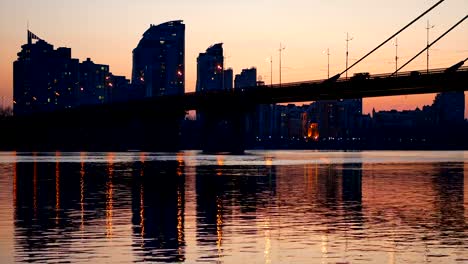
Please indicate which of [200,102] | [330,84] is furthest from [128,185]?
[200,102]

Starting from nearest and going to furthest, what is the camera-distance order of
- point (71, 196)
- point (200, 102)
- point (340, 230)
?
point (340, 230), point (71, 196), point (200, 102)

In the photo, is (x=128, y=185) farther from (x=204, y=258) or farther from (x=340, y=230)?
(x=204, y=258)

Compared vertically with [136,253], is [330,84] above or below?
above

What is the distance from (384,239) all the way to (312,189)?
31.4 metres

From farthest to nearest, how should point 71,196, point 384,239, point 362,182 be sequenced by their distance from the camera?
point 362,182 → point 71,196 → point 384,239

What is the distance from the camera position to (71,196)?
2090 inches

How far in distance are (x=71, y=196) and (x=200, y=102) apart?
139864 mm

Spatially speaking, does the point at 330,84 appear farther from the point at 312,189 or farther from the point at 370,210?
the point at 370,210

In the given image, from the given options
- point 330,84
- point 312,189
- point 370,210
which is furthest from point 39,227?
point 330,84

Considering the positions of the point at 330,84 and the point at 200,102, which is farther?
the point at 200,102

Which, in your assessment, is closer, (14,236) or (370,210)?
(14,236)

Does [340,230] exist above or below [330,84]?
below

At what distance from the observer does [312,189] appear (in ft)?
205

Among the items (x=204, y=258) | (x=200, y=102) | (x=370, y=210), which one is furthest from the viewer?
(x=200, y=102)
